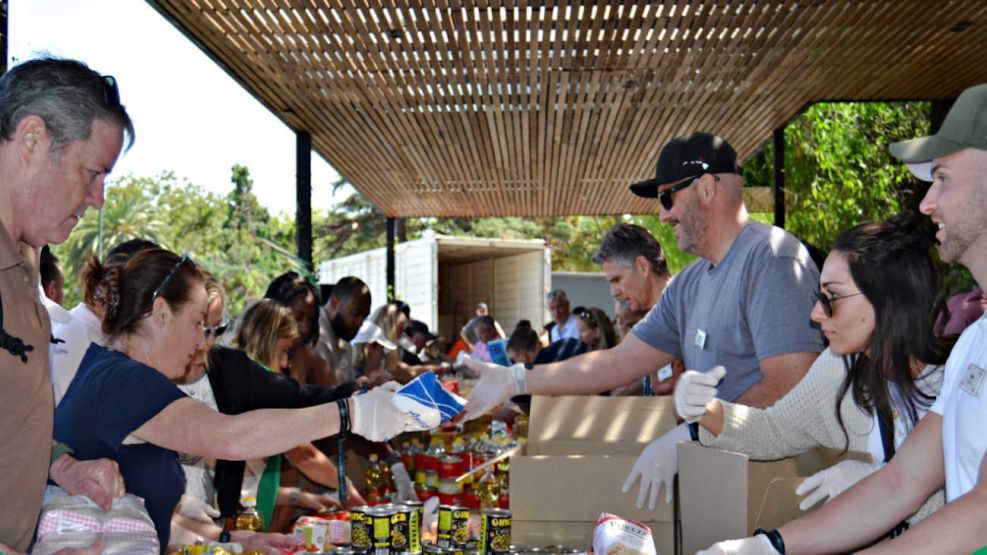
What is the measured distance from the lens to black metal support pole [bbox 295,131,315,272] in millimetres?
9242

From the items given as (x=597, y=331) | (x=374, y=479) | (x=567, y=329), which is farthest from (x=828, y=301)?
(x=567, y=329)

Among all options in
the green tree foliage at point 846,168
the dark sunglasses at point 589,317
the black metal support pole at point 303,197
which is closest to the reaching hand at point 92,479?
the black metal support pole at point 303,197

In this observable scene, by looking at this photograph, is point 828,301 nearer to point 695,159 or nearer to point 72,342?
point 695,159

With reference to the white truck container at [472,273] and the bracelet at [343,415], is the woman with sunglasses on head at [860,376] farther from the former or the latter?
the white truck container at [472,273]

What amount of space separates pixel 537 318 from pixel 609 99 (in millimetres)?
9472

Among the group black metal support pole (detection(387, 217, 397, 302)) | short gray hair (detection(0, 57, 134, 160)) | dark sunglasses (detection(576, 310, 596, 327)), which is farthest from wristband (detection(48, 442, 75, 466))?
black metal support pole (detection(387, 217, 397, 302))

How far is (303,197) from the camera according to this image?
9.26 m

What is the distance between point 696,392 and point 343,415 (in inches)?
39.8

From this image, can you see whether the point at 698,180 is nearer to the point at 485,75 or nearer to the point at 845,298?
the point at 845,298

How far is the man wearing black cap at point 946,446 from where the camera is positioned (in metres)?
2.10

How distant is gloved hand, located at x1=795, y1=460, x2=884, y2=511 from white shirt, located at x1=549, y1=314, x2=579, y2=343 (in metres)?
9.76

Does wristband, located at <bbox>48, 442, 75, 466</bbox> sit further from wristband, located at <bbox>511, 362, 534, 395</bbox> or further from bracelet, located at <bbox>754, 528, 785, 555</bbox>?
wristband, located at <bbox>511, 362, 534, 395</bbox>

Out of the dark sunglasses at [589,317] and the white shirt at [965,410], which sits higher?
the dark sunglasses at [589,317]

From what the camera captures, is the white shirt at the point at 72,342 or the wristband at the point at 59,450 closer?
the wristband at the point at 59,450
